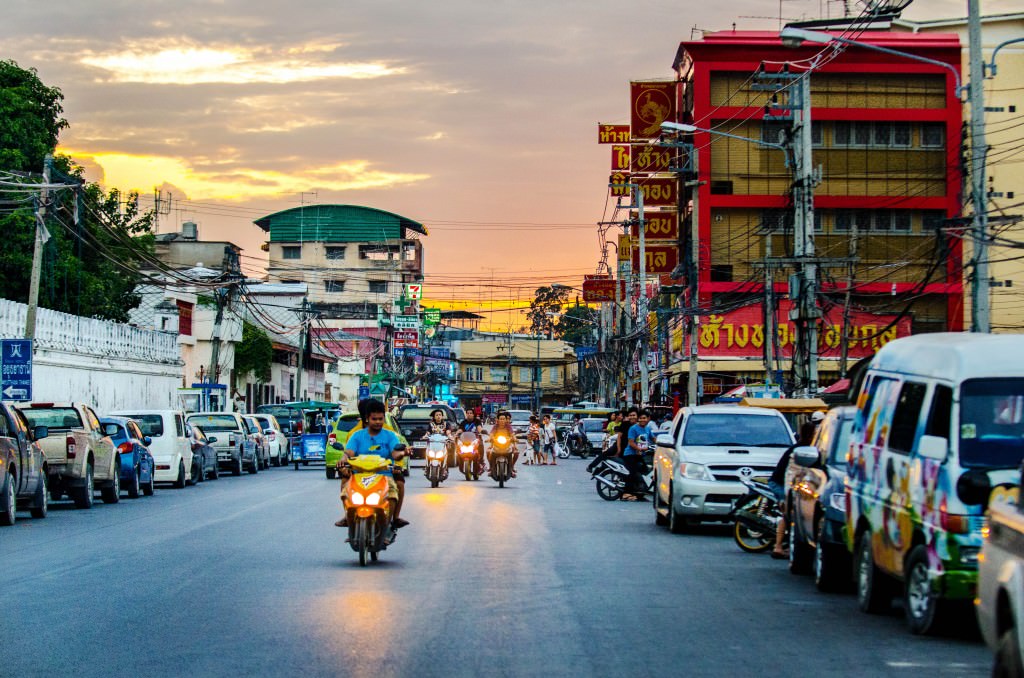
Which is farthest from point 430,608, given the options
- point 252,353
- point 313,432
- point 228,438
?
point 252,353

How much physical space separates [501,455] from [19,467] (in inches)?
575

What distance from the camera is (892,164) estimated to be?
73.4 m

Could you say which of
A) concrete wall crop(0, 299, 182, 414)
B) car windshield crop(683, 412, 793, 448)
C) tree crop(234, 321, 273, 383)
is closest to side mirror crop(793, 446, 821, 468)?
car windshield crop(683, 412, 793, 448)

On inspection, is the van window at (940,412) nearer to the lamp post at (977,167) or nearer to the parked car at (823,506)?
the parked car at (823,506)

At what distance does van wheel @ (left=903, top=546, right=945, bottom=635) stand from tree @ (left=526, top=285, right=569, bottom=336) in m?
156

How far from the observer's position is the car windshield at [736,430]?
2161 cm

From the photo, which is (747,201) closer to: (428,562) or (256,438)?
(256,438)

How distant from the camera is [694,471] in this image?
20750 mm

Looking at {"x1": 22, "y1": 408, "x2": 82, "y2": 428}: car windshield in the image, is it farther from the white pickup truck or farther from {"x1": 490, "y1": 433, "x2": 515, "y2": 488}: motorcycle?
the white pickup truck

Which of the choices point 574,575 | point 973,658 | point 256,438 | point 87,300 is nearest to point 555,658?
point 973,658

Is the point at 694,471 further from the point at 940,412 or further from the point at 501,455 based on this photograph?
the point at 501,455

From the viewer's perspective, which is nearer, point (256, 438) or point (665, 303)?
point (256, 438)

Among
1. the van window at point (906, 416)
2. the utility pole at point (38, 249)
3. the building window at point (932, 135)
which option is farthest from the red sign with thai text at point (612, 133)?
the van window at point (906, 416)

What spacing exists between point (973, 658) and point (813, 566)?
615 centimetres
